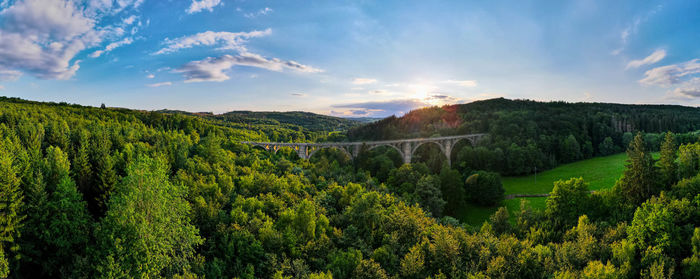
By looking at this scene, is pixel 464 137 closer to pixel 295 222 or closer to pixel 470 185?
pixel 470 185

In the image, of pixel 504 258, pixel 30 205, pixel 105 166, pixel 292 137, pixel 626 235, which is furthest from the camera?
pixel 292 137

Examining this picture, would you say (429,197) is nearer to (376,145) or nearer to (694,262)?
(694,262)

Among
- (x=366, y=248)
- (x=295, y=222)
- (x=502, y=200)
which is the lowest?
(x=502, y=200)

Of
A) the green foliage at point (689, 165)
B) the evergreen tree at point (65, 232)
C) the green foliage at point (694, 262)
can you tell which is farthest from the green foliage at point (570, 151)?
the evergreen tree at point (65, 232)

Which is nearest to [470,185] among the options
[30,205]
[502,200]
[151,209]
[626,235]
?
[502,200]

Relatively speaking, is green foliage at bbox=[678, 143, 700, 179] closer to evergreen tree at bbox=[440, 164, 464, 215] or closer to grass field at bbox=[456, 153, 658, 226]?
grass field at bbox=[456, 153, 658, 226]

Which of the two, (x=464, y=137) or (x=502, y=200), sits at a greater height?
(x=464, y=137)
